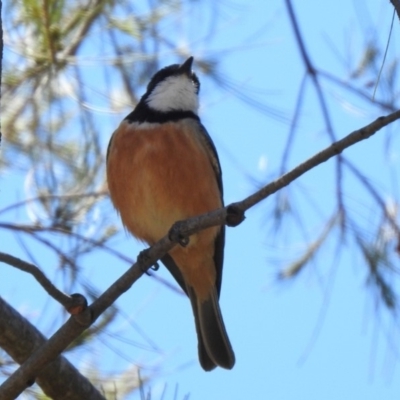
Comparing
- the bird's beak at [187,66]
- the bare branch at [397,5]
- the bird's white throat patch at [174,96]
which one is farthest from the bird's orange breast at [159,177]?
the bare branch at [397,5]

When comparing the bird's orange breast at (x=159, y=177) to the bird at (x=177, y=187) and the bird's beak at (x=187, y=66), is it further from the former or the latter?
the bird's beak at (x=187, y=66)

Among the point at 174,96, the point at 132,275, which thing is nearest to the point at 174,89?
the point at 174,96

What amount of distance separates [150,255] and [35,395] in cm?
92

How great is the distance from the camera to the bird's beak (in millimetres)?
4859

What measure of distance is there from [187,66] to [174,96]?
0.20 meters

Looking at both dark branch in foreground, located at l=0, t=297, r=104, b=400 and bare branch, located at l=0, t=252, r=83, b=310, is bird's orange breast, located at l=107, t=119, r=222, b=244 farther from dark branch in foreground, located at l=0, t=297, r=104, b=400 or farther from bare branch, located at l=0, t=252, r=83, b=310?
bare branch, located at l=0, t=252, r=83, b=310

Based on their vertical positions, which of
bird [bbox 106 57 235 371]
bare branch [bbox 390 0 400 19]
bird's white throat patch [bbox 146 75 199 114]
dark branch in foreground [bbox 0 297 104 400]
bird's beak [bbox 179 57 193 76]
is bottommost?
dark branch in foreground [bbox 0 297 104 400]

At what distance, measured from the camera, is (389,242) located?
423 cm

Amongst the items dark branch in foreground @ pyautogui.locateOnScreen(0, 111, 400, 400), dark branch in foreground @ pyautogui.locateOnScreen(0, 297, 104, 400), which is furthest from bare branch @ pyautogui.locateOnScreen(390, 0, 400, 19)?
dark branch in foreground @ pyautogui.locateOnScreen(0, 297, 104, 400)

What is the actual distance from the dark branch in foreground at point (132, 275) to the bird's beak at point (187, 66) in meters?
1.81

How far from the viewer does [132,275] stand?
3068 mm

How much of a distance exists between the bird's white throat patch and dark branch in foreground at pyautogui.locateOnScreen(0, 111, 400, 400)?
1.56 metres

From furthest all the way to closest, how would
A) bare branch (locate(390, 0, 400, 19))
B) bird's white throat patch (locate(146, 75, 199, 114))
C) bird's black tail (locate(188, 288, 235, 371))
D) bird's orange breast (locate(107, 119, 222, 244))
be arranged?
bird's white throat patch (locate(146, 75, 199, 114)) < bird's black tail (locate(188, 288, 235, 371)) < bird's orange breast (locate(107, 119, 222, 244)) < bare branch (locate(390, 0, 400, 19))

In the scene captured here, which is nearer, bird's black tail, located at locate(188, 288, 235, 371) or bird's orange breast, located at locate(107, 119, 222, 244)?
bird's orange breast, located at locate(107, 119, 222, 244)
